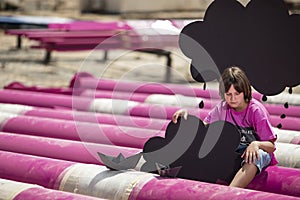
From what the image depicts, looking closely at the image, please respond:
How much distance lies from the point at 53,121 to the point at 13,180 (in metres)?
0.83

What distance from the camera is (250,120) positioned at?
240 centimetres

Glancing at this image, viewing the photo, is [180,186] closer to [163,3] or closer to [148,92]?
[148,92]

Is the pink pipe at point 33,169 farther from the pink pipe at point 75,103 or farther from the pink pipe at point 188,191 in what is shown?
the pink pipe at point 75,103

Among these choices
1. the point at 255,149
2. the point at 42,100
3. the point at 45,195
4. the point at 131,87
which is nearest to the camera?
the point at 45,195

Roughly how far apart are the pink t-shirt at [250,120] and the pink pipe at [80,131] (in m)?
0.52

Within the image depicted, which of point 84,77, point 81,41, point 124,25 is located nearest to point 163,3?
Answer: point 124,25

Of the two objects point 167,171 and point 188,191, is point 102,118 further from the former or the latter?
point 188,191

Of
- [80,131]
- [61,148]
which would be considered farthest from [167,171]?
[80,131]

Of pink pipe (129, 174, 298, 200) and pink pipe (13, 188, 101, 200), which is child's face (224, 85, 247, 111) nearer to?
pink pipe (129, 174, 298, 200)

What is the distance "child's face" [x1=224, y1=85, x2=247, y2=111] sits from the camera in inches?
91.9

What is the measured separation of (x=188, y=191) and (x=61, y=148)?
803mm

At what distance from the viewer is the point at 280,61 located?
106 inches

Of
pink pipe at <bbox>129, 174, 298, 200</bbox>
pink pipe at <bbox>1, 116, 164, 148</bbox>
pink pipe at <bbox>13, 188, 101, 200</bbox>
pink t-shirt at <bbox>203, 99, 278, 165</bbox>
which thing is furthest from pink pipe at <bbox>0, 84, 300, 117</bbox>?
pink pipe at <bbox>13, 188, 101, 200</bbox>

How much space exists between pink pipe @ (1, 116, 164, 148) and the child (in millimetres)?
564
